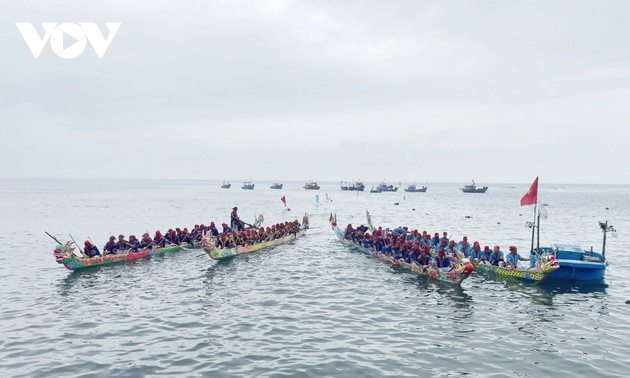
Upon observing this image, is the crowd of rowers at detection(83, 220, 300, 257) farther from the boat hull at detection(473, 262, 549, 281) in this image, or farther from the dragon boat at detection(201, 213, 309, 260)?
the boat hull at detection(473, 262, 549, 281)

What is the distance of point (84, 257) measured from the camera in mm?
27984

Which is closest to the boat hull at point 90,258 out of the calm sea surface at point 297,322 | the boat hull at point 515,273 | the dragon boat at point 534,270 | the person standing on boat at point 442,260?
the calm sea surface at point 297,322

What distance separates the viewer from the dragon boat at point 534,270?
77.7ft

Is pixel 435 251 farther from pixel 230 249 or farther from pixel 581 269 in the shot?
pixel 230 249

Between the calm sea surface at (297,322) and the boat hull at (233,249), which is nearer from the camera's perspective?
the calm sea surface at (297,322)

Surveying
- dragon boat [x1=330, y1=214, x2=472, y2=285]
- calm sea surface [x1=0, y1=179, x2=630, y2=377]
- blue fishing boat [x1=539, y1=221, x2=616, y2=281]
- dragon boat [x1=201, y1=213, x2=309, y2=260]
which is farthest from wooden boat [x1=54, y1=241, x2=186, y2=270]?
blue fishing boat [x1=539, y1=221, x2=616, y2=281]

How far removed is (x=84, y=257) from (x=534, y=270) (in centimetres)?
2992

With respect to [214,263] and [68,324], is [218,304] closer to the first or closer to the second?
[68,324]

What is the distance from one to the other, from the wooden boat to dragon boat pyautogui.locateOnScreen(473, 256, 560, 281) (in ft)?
87.0

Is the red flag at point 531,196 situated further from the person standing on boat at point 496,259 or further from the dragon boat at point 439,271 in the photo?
the dragon boat at point 439,271

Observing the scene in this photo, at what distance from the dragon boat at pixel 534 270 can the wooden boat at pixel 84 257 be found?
2652cm

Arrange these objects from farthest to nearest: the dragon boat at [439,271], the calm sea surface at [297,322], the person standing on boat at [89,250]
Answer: the person standing on boat at [89,250] → the dragon boat at [439,271] → the calm sea surface at [297,322]

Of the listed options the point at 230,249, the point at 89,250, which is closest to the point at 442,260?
the point at 230,249

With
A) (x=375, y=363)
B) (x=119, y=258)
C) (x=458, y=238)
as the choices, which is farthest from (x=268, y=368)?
(x=458, y=238)
